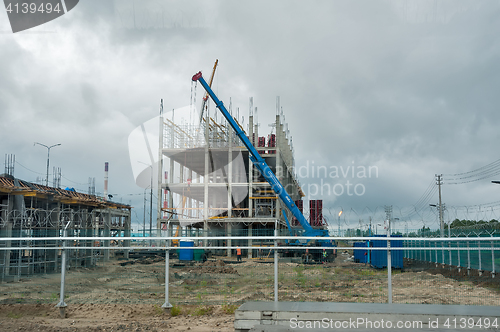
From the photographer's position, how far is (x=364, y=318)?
7289mm

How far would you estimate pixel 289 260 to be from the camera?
1188 centimetres

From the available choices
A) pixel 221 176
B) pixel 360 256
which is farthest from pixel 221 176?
pixel 360 256

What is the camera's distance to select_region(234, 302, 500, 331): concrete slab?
7090 mm

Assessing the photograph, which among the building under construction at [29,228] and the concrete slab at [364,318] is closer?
the concrete slab at [364,318]

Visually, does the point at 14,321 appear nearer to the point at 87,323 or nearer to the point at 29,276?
the point at 87,323

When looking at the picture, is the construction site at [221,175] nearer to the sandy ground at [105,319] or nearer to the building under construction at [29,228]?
the building under construction at [29,228]

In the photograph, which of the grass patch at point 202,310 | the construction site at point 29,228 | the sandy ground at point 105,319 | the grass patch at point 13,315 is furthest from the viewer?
the construction site at point 29,228

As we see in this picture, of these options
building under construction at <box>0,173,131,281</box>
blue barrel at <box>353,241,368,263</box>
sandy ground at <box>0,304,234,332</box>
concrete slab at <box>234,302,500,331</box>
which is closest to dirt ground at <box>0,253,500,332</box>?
sandy ground at <box>0,304,234,332</box>

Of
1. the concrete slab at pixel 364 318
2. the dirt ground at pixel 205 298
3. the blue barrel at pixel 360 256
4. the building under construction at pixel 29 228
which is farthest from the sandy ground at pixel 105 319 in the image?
the blue barrel at pixel 360 256

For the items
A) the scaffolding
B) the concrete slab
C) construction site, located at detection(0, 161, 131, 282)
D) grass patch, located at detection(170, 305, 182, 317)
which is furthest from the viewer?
the scaffolding

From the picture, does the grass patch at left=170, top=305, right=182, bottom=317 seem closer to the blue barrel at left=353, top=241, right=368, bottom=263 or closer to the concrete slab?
the concrete slab

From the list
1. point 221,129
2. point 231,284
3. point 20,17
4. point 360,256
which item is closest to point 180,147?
point 221,129

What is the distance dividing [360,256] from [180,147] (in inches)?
1014

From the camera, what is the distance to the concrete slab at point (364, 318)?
7.09 m
